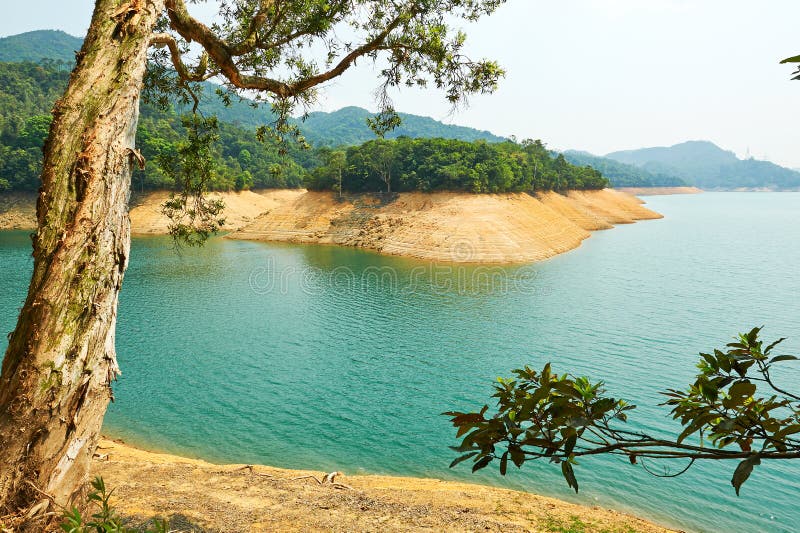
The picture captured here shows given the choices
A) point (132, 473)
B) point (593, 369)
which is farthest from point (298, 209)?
point (132, 473)

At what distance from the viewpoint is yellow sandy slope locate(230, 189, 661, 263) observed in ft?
129

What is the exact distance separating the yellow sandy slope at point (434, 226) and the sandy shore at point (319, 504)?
30.0 m

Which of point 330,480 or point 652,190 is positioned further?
point 652,190

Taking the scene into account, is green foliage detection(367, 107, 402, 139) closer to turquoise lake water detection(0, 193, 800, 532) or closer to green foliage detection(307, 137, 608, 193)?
turquoise lake water detection(0, 193, 800, 532)

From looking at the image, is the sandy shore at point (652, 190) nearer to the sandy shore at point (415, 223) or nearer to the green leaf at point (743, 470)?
the sandy shore at point (415, 223)

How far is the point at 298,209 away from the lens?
54094mm

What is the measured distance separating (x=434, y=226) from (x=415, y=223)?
2372mm

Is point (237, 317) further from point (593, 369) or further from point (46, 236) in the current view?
point (46, 236)

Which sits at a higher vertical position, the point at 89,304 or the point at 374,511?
the point at 89,304

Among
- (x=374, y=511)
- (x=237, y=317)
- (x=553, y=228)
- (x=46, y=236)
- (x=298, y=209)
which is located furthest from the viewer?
(x=298, y=209)

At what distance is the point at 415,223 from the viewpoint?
144 feet

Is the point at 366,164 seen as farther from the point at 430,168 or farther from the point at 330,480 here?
the point at 330,480

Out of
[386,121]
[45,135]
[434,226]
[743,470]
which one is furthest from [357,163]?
[743,470]

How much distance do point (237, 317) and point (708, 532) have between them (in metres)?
19.6
